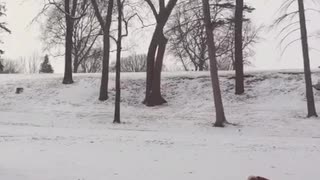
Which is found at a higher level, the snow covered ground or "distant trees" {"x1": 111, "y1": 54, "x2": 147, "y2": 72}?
"distant trees" {"x1": 111, "y1": 54, "x2": 147, "y2": 72}

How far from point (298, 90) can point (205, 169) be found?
19.7 meters

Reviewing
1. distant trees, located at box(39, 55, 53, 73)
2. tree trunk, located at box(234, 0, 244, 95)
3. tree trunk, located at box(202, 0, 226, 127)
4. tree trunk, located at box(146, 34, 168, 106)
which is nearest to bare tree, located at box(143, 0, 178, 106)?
tree trunk, located at box(146, 34, 168, 106)

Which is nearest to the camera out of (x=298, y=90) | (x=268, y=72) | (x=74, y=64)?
(x=298, y=90)

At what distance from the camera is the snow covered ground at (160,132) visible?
1091cm

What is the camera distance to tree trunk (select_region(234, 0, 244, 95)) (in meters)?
29.6

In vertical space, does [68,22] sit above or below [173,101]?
above

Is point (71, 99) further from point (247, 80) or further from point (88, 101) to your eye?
point (247, 80)

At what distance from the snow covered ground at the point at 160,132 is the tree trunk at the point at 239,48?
2.28ft

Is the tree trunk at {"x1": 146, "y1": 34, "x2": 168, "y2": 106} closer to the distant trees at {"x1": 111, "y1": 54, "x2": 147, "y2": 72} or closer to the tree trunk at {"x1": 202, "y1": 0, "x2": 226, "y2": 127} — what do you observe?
the tree trunk at {"x1": 202, "y1": 0, "x2": 226, "y2": 127}

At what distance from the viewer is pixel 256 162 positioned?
481 inches

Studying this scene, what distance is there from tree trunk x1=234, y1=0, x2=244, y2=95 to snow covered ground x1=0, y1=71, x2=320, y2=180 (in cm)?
69

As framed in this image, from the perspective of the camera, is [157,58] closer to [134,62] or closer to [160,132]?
[160,132]

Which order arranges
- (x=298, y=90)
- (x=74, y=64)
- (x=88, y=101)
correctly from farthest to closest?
(x=74, y=64), (x=88, y=101), (x=298, y=90)

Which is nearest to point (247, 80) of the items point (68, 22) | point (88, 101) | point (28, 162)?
point (88, 101)
